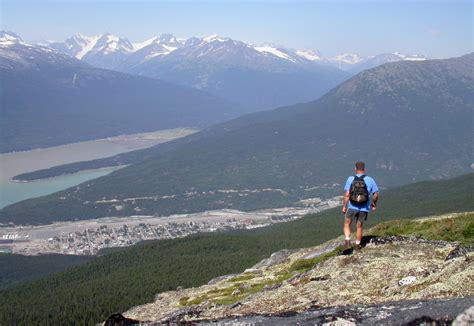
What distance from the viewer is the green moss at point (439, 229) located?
1454 inches

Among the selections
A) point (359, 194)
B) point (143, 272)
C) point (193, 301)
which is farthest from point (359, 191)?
point (143, 272)

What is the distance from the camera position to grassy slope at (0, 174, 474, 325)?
9331 centimetres

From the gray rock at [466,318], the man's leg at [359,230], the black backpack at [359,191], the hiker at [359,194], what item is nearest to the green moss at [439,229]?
the man's leg at [359,230]

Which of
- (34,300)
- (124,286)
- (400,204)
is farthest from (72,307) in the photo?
(400,204)

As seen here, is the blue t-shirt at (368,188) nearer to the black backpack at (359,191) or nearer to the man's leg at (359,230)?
the black backpack at (359,191)

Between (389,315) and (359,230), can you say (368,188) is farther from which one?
(389,315)

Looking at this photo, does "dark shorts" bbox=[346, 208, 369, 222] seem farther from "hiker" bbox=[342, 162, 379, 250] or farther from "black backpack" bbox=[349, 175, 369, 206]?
"black backpack" bbox=[349, 175, 369, 206]

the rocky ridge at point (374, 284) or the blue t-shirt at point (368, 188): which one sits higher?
the blue t-shirt at point (368, 188)

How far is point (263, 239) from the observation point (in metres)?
144

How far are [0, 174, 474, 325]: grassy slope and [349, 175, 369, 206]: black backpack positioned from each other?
6170 centimetres

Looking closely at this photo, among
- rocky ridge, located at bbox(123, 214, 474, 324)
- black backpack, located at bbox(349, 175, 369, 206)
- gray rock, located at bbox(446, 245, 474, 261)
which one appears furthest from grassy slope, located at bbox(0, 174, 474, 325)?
gray rock, located at bbox(446, 245, 474, 261)

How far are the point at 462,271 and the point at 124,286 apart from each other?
294 ft

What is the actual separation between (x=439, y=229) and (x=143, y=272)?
84.0 metres

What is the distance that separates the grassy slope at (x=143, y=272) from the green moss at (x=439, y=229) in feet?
158
